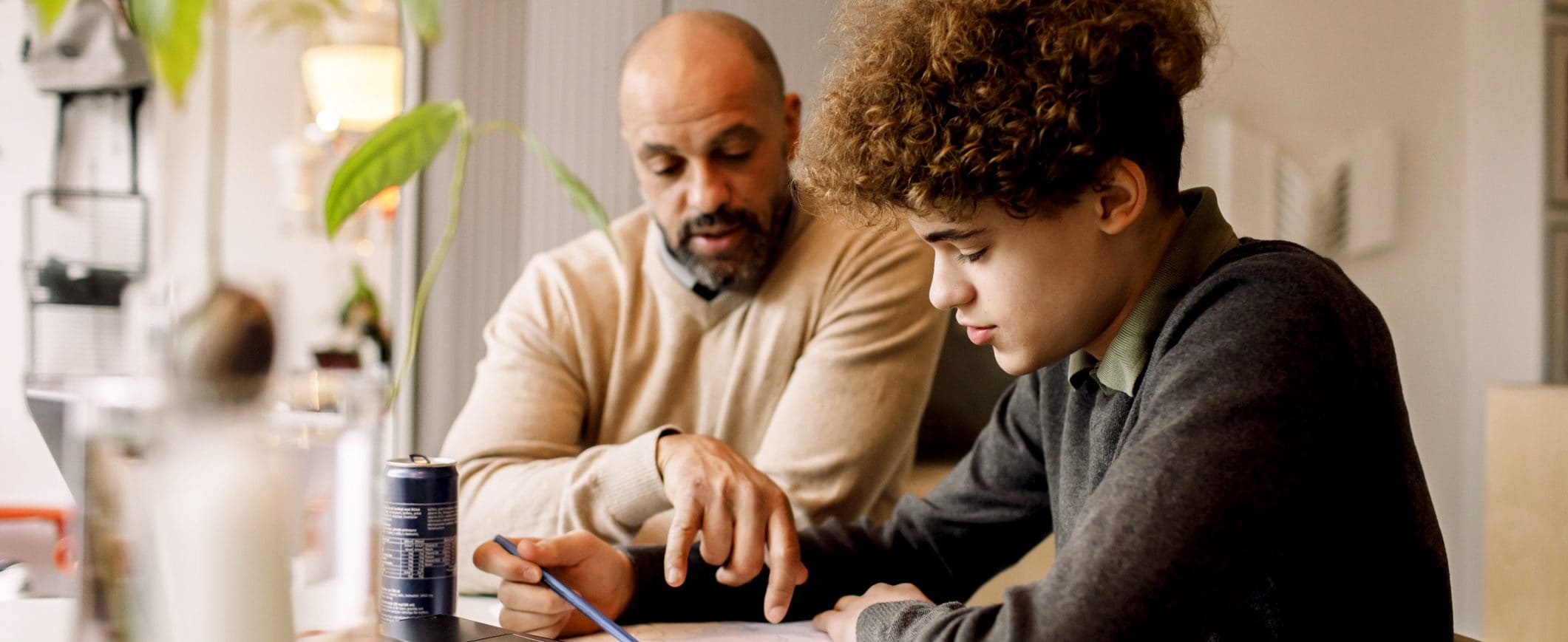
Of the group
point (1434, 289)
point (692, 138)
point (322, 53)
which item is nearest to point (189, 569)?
point (322, 53)

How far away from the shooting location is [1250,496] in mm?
654

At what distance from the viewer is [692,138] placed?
1481 millimetres

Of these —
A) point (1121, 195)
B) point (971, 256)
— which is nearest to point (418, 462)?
point (971, 256)

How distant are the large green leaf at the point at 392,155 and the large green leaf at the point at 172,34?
1.27 feet

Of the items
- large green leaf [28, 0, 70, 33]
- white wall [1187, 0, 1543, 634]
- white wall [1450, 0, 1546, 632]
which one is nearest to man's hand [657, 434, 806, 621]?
large green leaf [28, 0, 70, 33]

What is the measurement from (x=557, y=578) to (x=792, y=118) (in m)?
0.86

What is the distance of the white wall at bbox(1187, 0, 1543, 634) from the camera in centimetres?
255

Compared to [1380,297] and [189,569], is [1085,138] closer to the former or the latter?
[189,569]

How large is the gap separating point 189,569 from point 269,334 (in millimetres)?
83

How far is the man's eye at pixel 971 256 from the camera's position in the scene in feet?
2.79

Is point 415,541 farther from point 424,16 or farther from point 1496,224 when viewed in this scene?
point 1496,224

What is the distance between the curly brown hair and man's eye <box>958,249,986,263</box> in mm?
36

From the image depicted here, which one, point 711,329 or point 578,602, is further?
point 711,329

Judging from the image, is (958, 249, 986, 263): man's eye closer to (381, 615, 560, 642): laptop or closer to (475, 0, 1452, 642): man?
(475, 0, 1452, 642): man
